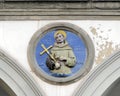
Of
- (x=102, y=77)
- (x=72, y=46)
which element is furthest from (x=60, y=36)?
(x=102, y=77)

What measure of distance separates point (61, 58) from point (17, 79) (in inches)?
24.8

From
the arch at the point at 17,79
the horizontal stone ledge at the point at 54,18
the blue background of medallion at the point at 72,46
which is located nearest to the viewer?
the arch at the point at 17,79

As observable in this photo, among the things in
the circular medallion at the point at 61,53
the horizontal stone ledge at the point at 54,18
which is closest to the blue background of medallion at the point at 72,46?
the circular medallion at the point at 61,53

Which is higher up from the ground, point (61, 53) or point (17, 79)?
point (61, 53)

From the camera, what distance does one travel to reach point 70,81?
8.83 meters

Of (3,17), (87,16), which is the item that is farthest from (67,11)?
(3,17)

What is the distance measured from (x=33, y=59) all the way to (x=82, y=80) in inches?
27.3

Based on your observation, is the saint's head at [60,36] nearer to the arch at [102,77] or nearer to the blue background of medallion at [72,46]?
the blue background of medallion at [72,46]

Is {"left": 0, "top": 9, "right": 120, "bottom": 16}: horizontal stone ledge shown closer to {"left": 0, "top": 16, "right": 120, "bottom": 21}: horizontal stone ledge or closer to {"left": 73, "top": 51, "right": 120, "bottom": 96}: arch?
{"left": 0, "top": 16, "right": 120, "bottom": 21}: horizontal stone ledge

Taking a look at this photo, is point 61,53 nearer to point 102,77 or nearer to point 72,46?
point 72,46

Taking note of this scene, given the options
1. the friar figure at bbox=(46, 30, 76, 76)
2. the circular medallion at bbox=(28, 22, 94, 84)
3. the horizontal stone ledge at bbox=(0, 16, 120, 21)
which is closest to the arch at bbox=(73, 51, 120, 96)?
the circular medallion at bbox=(28, 22, 94, 84)

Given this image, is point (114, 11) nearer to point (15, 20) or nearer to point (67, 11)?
point (67, 11)

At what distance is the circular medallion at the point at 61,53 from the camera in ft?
29.0

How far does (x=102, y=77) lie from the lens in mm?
8828
